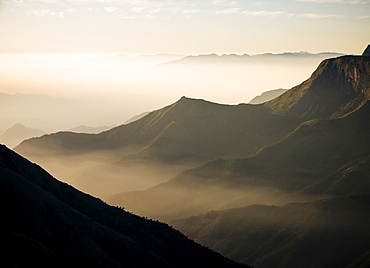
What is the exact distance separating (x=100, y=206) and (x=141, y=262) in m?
41.9

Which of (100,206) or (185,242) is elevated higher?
(100,206)

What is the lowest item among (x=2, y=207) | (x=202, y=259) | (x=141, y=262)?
(x=202, y=259)

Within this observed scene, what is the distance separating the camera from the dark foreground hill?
9194 centimetres

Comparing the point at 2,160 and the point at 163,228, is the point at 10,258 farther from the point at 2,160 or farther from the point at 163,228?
the point at 163,228

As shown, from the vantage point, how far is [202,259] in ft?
508

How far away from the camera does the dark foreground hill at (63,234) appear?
9194 centimetres

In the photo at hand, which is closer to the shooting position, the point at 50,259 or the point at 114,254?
the point at 50,259

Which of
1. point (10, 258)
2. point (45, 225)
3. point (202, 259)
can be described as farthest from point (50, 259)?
point (202, 259)

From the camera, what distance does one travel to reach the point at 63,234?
111188 mm

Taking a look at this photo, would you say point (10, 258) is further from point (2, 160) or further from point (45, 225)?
point (2, 160)

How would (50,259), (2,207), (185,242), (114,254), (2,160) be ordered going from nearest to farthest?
(50,259) → (2,207) → (114,254) → (2,160) → (185,242)

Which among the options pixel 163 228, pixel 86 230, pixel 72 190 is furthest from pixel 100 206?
pixel 86 230

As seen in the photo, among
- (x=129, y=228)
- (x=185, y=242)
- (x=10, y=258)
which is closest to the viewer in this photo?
(x=10, y=258)

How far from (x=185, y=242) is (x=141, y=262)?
42496 mm
